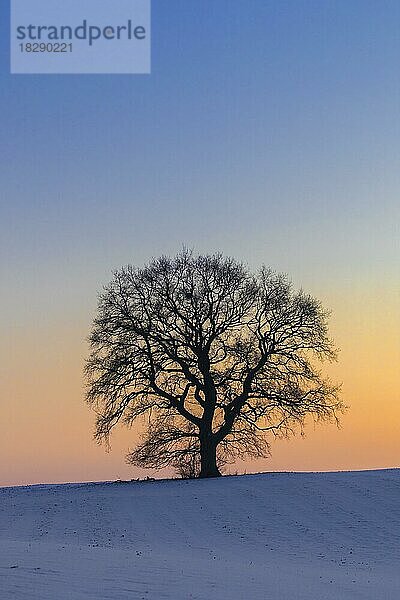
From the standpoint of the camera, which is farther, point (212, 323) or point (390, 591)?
point (212, 323)

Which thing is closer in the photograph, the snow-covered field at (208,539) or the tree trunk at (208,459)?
the snow-covered field at (208,539)

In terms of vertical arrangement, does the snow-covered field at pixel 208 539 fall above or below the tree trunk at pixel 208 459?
below

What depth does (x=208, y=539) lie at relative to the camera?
28734mm

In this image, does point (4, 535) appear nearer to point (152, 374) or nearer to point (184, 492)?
point (184, 492)

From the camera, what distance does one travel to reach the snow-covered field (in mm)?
18250

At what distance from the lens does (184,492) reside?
37344mm

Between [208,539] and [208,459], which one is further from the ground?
[208,459]

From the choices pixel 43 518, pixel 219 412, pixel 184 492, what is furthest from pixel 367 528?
pixel 219 412

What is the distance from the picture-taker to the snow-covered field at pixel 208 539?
59.9ft

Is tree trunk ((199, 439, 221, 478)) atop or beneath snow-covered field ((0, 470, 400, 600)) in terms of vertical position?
atop

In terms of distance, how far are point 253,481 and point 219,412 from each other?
19.6 feet

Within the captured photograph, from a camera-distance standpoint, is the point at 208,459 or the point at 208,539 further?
the point at 208,459

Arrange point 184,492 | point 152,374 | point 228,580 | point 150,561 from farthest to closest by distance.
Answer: point 152,374, point 184,492, point 150,561, point 228,580

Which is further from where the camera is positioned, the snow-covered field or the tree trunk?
the tree trunk
